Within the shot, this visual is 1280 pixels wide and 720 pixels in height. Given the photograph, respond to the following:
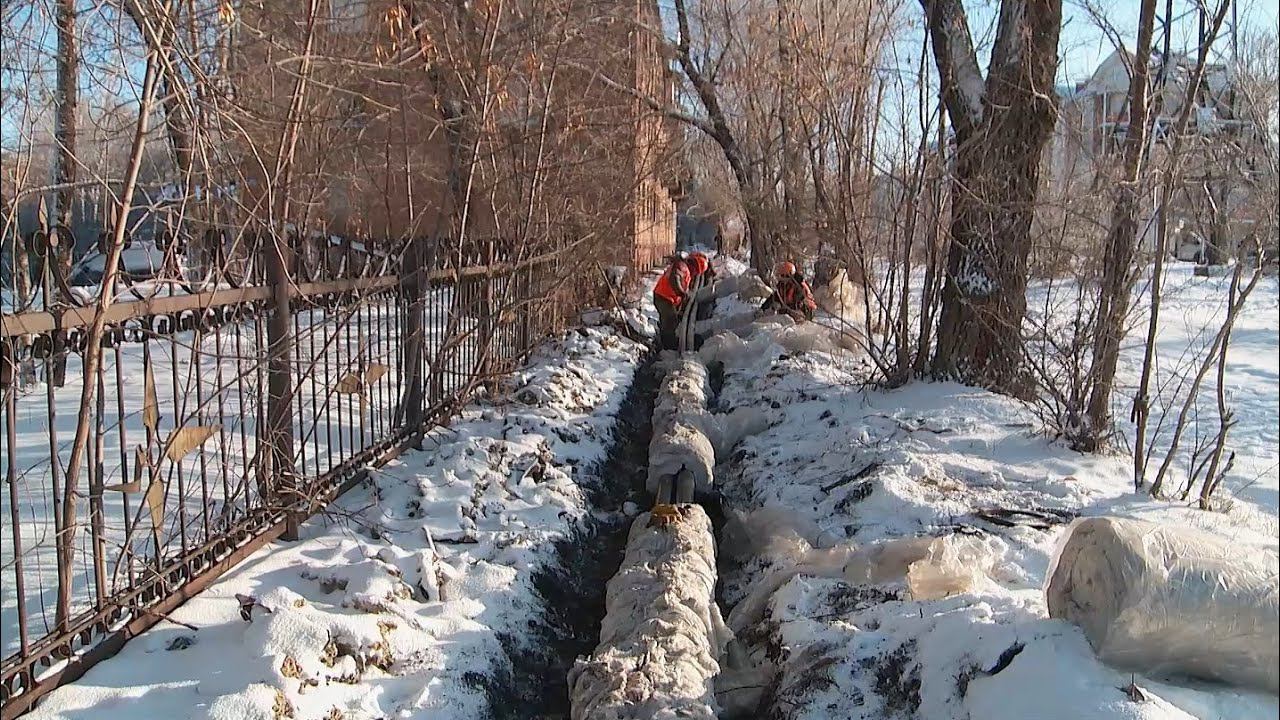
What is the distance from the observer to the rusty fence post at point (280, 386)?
4324mm

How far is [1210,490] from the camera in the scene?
219 inches

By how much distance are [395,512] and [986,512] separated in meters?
3.57

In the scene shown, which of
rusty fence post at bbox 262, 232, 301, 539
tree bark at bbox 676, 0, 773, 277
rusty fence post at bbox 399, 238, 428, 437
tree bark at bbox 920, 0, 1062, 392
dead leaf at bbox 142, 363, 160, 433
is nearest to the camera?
dead leaf at bbox 142, 363, 160, 433

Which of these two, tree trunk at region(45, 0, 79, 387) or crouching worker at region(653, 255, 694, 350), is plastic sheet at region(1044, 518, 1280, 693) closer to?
tree trunk at region(45, 0, 79, 387)

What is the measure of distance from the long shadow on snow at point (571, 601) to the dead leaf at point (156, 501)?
5.17ft

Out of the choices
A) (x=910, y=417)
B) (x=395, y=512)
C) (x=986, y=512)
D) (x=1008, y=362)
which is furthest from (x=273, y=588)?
(x=1008, y=362)

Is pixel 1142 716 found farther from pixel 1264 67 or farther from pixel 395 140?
pixel 395 140

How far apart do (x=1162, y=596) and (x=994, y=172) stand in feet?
19.2

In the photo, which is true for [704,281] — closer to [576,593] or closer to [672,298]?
[672,298]

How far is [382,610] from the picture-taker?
384 centimetres

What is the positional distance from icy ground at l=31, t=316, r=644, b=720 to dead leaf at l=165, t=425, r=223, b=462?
0.66 meters

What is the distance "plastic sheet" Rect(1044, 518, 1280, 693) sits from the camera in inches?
102

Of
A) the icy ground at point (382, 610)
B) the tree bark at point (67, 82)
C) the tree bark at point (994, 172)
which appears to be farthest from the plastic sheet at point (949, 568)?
the tree bark at point (67, 82)

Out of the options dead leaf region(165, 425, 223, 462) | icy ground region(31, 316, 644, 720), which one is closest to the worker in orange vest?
icy ground region(31, 316, 644, 720)
